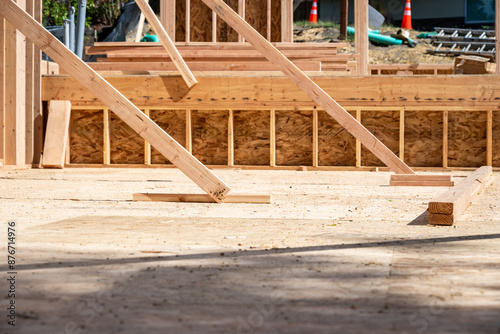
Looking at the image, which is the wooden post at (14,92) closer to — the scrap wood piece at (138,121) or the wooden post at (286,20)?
the scrap wood piece at (138,121)

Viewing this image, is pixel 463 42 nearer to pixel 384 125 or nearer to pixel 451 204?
pixel 384 125

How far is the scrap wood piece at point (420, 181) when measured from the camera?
9.13 m

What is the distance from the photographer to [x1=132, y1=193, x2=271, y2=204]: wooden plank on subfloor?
707cm

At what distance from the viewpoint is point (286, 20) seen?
16031 mm

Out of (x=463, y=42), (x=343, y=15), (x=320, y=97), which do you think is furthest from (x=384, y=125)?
(x=463, y=42)

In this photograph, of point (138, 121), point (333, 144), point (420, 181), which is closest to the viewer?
point (138, 121)

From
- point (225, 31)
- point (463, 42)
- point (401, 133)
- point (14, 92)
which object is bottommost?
point (401, 133)

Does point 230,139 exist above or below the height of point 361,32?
below

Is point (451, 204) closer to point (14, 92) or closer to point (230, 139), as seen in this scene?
point (230, 139)

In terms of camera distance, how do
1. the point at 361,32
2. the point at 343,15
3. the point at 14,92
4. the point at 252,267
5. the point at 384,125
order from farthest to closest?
the point at 343,15
the point at 361,32
the point at 384,125
the point at 14,92
the point at 252,267

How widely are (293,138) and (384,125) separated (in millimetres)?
1697

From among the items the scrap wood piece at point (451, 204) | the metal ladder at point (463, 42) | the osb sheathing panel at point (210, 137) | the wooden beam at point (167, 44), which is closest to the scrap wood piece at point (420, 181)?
the scrap wood piece at point (451, 204)

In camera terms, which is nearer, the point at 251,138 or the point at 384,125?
the point at 384,125

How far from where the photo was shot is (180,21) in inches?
626
